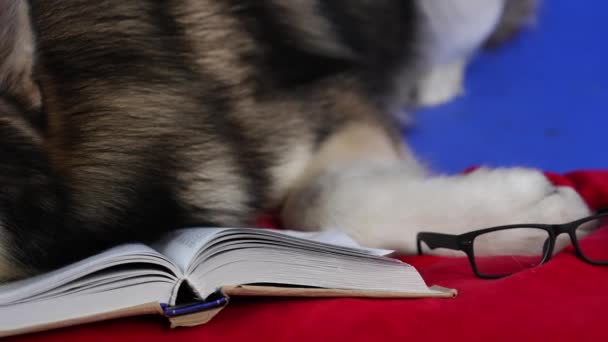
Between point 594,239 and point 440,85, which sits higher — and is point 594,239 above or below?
below

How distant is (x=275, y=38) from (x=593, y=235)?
64 centimetres

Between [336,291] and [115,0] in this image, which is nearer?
[336,291]

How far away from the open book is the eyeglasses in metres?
0.15

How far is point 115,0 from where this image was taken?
112 cm

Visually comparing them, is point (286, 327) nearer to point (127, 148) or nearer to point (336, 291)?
point (336, 291)

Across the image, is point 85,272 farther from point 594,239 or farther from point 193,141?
point 594,239

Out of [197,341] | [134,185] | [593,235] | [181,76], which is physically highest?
[181,76]

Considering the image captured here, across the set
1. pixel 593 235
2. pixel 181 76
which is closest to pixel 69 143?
pixel 181 76

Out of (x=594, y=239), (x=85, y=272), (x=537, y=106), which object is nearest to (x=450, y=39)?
(x=537, y=106)

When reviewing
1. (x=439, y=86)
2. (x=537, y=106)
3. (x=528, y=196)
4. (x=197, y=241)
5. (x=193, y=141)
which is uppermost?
(x=439, y=86)

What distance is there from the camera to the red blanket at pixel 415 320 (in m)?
0.79

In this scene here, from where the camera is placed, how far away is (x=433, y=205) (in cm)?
117

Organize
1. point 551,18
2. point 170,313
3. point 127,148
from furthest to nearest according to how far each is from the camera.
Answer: point 551,18 → point 127,148 → point 170,313

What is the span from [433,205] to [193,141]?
0.38 meters
